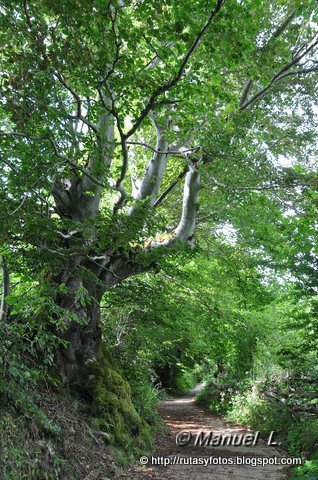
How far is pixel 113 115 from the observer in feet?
13.7

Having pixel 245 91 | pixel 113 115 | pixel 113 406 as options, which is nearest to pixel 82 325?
pixel 113 406

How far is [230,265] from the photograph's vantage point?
32.2 feet

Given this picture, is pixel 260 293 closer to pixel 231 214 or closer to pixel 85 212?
pixel 231 214

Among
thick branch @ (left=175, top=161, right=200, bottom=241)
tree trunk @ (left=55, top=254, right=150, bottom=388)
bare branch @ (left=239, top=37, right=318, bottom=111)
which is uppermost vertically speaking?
bare branch @ (left=239, top=37, right=318, bottom=111)

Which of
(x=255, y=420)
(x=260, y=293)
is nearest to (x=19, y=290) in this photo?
(x=260, y=293)

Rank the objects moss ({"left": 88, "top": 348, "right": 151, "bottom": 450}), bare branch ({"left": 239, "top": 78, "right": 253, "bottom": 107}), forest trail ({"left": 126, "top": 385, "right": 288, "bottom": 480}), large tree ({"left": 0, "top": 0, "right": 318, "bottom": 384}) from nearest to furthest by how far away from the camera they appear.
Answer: large tree ({"left": 0, "top": 0, "right": 318, "bottom": 384}) < forest trail ({"left": 126, "top": 385, "right": 288, "bottom": 480}) < moss ({"left": 88, "top": 348, "right": 151, "bottom": 450}) < bare branch ({"left": 239, "top": 78, "right": 253, "bottom": 107})

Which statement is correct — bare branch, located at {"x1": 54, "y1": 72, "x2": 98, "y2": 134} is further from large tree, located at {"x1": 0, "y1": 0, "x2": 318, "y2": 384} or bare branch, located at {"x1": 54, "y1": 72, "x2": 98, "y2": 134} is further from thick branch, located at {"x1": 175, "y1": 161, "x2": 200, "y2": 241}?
thick branch, located at {"x1": 175, "y1": 161, "x2": 200, "y2": 241}

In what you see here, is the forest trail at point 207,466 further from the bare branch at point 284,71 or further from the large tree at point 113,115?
the bare branch at point 284,71

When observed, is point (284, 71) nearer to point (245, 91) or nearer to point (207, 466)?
point (245, 91)

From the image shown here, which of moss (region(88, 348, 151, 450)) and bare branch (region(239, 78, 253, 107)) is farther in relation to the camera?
bare branch (region(239, 78, 253, 107))

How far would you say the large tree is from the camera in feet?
11.6

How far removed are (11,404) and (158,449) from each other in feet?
14.0

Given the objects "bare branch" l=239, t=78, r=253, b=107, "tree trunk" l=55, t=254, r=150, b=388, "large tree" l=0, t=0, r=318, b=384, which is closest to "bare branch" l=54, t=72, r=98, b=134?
"large tree" l=0, t=0, r=318, b=384

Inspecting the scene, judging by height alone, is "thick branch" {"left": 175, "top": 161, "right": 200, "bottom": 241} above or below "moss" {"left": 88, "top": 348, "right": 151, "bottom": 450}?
above
